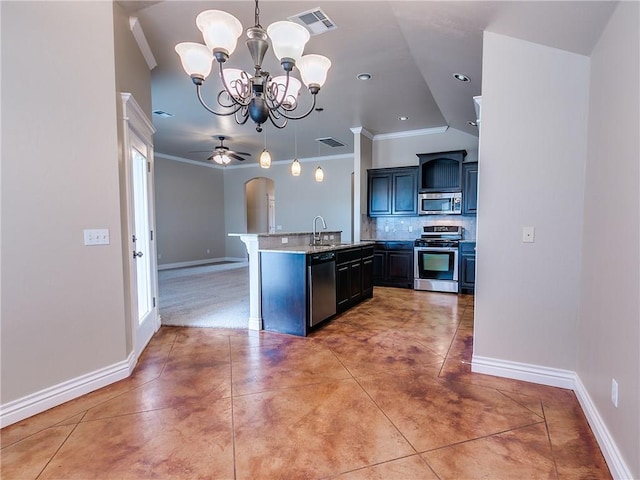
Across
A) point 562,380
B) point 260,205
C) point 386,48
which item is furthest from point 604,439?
point 260,205

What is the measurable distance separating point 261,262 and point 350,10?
8.31ft

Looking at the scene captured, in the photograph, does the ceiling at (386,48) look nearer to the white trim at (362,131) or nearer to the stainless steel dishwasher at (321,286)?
the white trim at (362,131)

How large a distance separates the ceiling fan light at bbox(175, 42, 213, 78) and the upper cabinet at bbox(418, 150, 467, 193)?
463 centimetres

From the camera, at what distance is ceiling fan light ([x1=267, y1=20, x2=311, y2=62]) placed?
2090 mm

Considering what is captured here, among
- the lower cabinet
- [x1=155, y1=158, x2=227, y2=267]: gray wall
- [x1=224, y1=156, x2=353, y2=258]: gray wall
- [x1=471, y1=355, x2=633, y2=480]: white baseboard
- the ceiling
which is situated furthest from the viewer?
[x1=224, y1=156, x2=353, y2=258]: gray wall

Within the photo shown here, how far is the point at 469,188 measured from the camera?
5777 mm

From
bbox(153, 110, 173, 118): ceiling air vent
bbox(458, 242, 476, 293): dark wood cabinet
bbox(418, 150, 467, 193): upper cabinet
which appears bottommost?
bbox(458, 242, 476, 293): dark wood cabinet

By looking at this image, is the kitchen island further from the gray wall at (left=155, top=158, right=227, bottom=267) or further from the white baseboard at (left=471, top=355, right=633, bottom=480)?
the gray wall at (left=155, top=158, right=227, bottom=267)

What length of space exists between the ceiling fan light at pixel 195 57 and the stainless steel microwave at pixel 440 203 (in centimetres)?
473

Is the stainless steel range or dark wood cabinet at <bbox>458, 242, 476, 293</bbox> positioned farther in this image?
the stainless steel range

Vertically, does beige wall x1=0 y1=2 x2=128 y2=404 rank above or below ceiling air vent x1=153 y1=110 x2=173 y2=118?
below

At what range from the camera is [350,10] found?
2.78 meters

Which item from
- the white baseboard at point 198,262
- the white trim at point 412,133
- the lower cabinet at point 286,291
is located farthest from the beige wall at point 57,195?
the white baseboard at point 198,262

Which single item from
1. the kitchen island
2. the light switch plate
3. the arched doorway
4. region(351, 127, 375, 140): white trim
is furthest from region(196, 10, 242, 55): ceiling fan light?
the arched doorway
